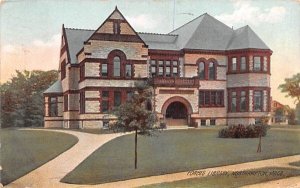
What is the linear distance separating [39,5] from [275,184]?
153 inches

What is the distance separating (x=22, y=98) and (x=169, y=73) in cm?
208

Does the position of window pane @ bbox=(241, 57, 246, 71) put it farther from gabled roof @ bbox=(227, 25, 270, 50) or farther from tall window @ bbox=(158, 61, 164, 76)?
tall window @ bbox=(158, 61, 164, 76)

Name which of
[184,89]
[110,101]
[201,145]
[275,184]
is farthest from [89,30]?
[275,184]

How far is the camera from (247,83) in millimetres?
7055

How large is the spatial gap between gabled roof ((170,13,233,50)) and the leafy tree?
6.15 ft

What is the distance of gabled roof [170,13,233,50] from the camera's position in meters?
6.63

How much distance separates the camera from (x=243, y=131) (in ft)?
22.6

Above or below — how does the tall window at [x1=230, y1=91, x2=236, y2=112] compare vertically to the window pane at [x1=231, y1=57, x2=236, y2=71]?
below

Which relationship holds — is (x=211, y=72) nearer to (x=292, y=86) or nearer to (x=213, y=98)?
(x=213, y=98)

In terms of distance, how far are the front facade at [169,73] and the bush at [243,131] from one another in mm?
94

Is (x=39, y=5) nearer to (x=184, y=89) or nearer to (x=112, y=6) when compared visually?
(x=112, y=6)

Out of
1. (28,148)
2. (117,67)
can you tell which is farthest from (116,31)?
(28,148)

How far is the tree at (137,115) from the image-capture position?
21.0 ft

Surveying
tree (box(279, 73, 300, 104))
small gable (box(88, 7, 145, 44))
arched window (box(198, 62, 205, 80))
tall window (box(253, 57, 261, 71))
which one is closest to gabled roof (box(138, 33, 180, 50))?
small gable (box(88, 7, 145, 44))
